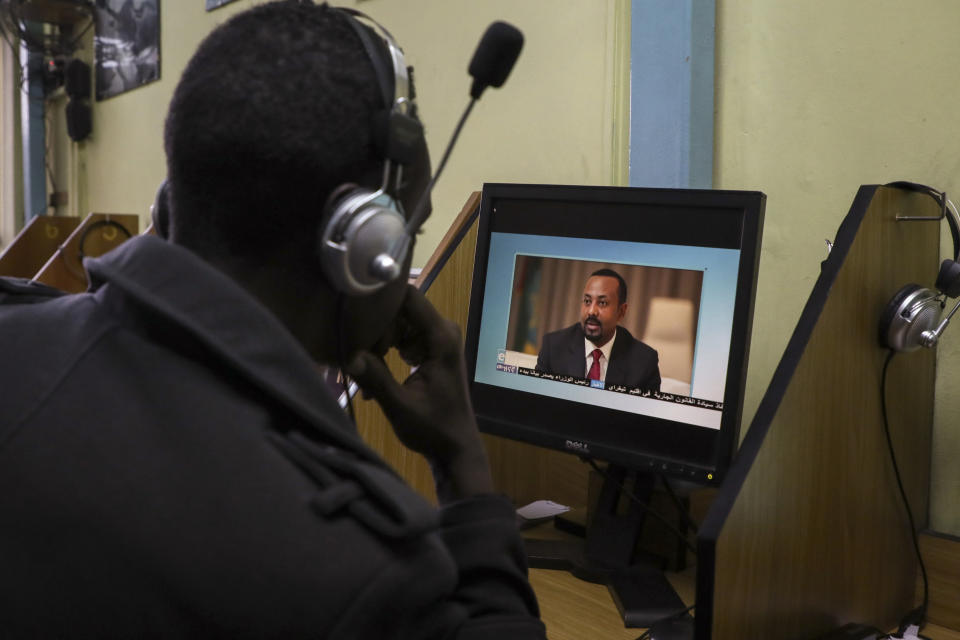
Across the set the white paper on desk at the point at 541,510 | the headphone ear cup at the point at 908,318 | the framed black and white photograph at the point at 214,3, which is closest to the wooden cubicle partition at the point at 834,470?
the headphone ear cup at the point at 908,318

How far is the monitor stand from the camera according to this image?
1004mm

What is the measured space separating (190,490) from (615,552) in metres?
0.74

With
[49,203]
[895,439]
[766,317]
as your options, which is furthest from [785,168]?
[49,203]

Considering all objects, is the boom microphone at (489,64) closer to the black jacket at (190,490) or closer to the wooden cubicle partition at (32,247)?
the black jacket at (190,490)

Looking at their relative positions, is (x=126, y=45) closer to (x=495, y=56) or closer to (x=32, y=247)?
(x=32, y=247)

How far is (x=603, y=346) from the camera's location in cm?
108

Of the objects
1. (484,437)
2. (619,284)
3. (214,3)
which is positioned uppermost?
(214,3)

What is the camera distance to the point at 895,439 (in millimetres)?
940

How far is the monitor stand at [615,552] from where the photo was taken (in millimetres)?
1004

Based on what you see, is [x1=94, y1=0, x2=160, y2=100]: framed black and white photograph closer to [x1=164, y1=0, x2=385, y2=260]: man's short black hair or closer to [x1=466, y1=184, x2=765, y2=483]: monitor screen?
[x1=466, y1=184, x2=765, y2=483]: monitor screen

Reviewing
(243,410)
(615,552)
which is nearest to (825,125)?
(615,552)

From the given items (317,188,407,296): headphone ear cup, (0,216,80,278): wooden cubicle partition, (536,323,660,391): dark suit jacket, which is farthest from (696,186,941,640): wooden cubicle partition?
(0,216,80,278): wooden cubicle partition

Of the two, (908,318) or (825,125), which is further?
(825,125)

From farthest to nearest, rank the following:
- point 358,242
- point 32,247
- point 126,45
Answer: point 126,45, point 32,247, point 358,242
